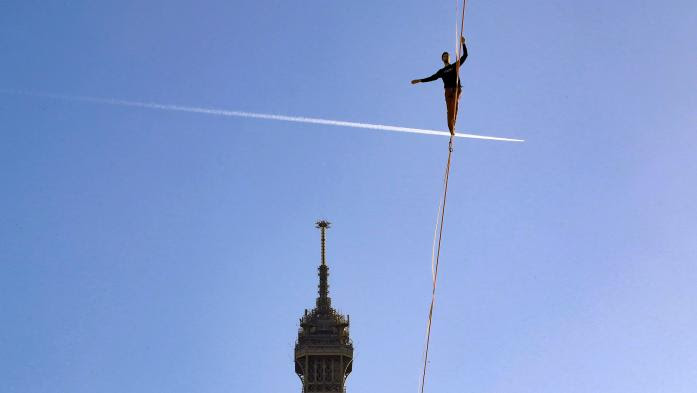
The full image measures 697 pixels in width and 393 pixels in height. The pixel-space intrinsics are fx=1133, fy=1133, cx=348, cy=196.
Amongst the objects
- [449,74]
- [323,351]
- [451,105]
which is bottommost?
[451,105]

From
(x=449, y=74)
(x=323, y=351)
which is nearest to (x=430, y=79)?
(x=449, y=74)

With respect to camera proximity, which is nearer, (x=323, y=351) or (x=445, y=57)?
(x=445, y=57)

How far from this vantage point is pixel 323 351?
6831 inches

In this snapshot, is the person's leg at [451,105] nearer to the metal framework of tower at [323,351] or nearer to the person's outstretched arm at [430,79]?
the person's outstretched arm at [430,79]

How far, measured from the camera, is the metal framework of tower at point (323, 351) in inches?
6821

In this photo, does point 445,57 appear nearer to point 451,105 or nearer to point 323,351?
point 451,105

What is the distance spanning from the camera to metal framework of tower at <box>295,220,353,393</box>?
17325 centimetres

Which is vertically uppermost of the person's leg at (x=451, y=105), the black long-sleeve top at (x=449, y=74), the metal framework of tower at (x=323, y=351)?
the metal framework of tower at (x=323, y=351)

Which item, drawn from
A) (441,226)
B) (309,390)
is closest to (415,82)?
(441,226)

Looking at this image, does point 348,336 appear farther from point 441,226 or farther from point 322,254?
point 441,226

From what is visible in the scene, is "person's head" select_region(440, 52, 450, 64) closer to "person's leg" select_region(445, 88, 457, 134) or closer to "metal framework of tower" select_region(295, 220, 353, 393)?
"person's leg" select_region(445, 88, 457, 134)

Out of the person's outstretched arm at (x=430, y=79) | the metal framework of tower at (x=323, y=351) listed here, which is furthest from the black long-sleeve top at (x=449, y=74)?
the metal framework of tower at (x=323, y=351)

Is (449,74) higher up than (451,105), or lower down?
higher up

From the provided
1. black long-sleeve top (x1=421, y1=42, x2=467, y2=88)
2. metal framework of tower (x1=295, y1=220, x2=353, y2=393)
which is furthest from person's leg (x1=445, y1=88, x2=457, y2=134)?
metal framework of tower (x1=295, y1=220, x2=353, y2=393)
